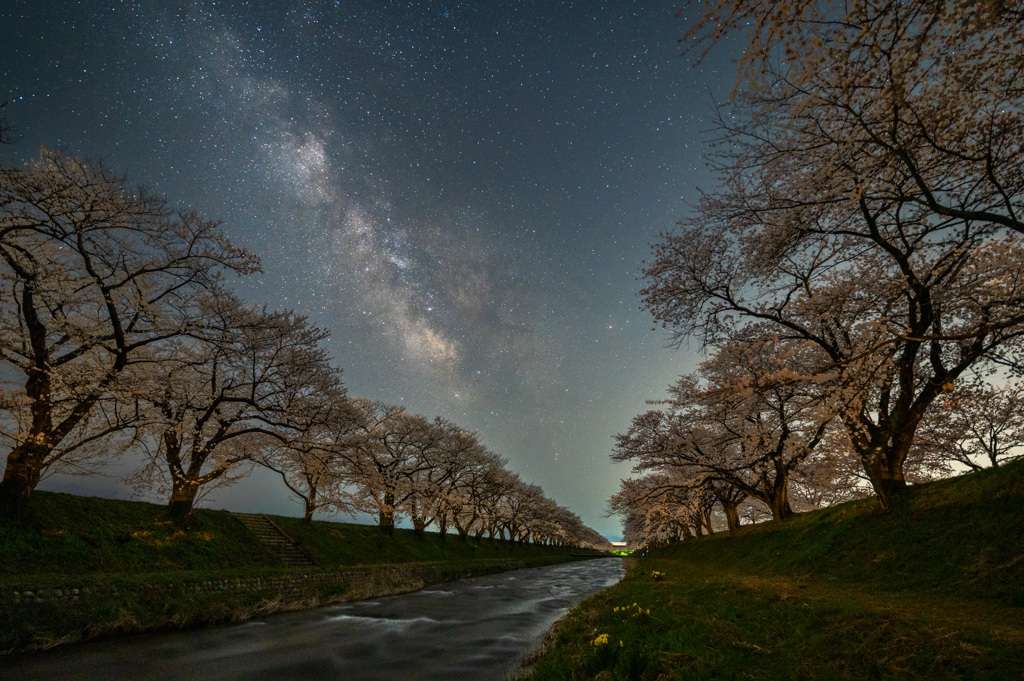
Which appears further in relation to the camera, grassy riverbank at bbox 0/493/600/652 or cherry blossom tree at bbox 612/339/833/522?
cherry blossom tree at bbox 612/339/833/522

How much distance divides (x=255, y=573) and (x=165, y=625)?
13.3ft

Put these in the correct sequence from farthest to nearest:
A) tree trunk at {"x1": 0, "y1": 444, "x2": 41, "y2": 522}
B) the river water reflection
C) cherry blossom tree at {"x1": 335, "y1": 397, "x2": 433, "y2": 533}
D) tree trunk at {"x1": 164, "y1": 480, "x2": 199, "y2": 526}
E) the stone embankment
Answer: cherry blossom tree at {"x1": 335, "y1": 397, "x2": 433, "y2": 533} < tree trunk at {"x1": 164, "y1": 480, "x2": 199, "y2": 526} < tree trunk at {"x1": 0, "y1": 444, "x2": 41, "y2": 522} < the stone embankment < the river water reflection

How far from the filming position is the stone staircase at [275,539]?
2398 cm

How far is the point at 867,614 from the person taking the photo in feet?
18.3

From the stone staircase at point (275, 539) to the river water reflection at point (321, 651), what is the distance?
13.0 m

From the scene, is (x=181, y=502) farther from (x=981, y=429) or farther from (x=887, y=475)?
(x=981, y=429)

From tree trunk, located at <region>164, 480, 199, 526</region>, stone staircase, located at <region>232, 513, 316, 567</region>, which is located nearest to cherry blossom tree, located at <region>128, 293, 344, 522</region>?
tree trunk, located at <region>164, 480, 199, 526</region>

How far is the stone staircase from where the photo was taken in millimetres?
23984

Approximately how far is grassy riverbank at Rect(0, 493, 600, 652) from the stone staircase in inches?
23.4

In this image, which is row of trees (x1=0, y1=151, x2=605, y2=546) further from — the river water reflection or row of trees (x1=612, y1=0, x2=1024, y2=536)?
row of trees (x1=612, y1=0, x2=1024, y2=536)

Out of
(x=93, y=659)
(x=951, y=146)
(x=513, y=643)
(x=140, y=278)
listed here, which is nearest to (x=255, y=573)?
(x=93, y=659)

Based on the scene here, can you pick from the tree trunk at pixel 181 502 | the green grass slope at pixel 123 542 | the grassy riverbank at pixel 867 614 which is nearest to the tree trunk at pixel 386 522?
the green grass slope at pixel 123 542

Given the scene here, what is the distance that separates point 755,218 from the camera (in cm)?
1030

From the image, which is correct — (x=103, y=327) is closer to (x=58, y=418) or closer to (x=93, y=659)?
(x=58, y=418)
